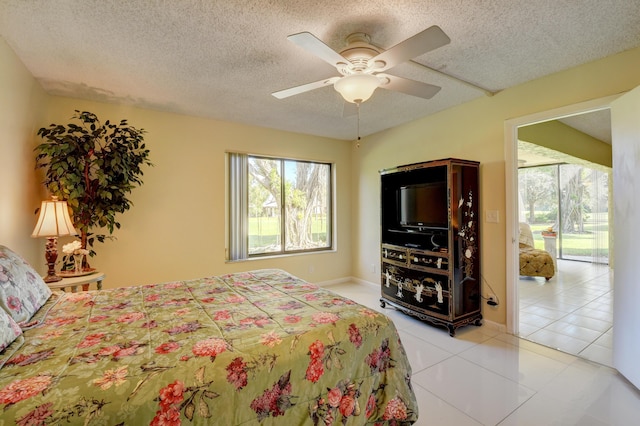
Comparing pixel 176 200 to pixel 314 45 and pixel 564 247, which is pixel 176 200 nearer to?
pixel 314 45

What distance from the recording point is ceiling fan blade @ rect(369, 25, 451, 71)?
1378 mm

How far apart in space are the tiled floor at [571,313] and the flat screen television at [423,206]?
143 cm

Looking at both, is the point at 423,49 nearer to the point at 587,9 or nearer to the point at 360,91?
the point at 360,91

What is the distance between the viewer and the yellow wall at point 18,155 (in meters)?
2.08

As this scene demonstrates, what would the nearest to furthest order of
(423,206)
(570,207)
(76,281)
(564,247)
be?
(76,281) → (423,206) → (570,207) → (564,247)

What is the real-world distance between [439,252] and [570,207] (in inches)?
245

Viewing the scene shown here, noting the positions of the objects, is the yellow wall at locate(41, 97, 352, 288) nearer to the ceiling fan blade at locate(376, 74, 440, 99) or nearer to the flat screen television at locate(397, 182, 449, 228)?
the flat screen television at locate(397, 182, 449, 228)

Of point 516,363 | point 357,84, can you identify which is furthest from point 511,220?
point 357,84

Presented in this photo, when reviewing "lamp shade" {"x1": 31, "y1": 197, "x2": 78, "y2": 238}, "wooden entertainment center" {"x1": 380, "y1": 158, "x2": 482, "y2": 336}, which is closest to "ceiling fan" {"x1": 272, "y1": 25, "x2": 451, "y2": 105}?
"wooden entertainment center" {"x1": 380, "y1": 158, "x2": 482, "y2": 336}

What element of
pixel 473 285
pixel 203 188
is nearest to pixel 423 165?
pixel 473 285

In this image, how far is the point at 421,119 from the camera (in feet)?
12.4

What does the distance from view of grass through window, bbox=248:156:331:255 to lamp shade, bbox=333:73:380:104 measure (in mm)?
2637

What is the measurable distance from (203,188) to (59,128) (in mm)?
1489

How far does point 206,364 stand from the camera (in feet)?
3.59
